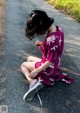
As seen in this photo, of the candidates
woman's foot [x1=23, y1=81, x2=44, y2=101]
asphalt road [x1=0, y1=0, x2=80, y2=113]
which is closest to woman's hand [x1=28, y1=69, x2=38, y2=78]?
asphalt road [x1=0, y1=0, x2=80, y2=113]

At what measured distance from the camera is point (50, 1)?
39.7ft

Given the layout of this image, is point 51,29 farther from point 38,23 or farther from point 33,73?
point 33,73

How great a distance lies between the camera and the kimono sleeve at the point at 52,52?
4289mm

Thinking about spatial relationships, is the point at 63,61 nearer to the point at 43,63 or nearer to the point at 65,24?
the point at 43,63

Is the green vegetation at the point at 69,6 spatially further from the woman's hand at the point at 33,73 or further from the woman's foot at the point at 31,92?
the woman's foot at the point at 31,92

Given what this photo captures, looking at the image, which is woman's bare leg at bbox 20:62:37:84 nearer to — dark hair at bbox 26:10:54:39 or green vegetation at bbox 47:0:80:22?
dark hair at bbox 26:10:54:39

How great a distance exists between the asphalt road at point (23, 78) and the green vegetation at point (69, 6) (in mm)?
899

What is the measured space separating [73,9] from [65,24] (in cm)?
161

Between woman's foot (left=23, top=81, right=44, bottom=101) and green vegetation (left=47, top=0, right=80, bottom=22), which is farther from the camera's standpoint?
green vegetation (left=47, top=0, right=80, bottom=22)

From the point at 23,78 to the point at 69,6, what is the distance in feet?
20.3

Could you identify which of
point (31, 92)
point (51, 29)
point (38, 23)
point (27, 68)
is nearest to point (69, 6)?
point (27, 68)

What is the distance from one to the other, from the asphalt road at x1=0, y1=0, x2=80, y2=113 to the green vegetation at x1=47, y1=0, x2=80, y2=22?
899 mm

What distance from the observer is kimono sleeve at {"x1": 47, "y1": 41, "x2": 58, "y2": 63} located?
429cm

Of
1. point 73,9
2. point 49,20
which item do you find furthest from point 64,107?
point 73,9
